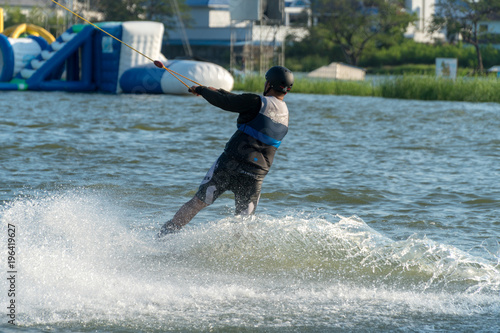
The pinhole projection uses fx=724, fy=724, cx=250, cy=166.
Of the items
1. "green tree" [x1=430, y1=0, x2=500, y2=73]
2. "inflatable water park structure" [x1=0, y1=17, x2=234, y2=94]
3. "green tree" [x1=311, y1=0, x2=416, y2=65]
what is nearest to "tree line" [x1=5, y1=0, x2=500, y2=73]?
"green tree" [x1=311, y1=0, x2=416, y2=65]

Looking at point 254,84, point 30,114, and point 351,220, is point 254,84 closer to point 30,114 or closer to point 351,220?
point 30,114

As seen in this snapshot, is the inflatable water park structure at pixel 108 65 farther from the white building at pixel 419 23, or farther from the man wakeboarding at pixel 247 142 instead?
the white building at pixel 419 23

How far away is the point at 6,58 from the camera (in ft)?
100

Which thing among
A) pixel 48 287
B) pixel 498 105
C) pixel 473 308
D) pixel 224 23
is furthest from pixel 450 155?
Result: pixel 224 23

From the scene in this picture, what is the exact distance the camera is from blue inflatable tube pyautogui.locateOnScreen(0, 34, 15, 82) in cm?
3039

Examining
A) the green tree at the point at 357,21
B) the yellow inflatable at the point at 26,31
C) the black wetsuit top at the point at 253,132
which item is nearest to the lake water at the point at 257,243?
the black wetsuit top at the point at 253,132

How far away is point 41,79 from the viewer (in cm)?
2938

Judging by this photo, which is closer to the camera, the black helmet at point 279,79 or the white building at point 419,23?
the black helmet at point 279,79

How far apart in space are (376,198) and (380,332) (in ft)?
15.6

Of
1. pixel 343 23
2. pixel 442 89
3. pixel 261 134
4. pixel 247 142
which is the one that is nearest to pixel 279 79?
pixel 261 134

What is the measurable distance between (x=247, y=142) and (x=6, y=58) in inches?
1072

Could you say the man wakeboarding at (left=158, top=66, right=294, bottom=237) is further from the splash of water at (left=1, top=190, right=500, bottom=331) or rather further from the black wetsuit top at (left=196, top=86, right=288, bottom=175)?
the splash of water at (left=1, top=190, right=500, bottom=331)

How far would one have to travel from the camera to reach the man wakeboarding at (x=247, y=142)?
5562 mm

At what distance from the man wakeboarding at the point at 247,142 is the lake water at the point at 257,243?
34cm
